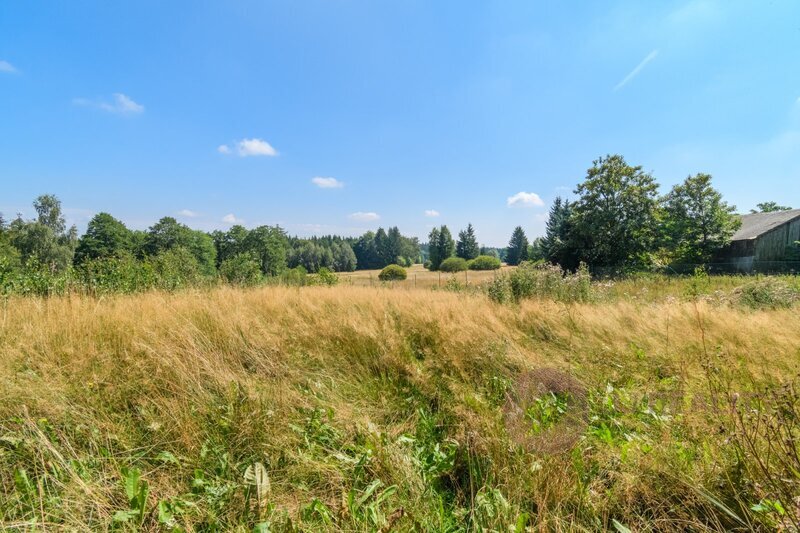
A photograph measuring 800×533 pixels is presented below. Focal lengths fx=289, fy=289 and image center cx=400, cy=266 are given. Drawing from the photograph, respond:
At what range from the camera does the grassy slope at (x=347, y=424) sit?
4.83 ft

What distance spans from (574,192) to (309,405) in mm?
25343

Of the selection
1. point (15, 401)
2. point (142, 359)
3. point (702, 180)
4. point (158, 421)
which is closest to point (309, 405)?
point (158, 421)

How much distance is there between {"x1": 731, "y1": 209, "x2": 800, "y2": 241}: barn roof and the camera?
19797mm

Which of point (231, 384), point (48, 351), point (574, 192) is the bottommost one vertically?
point (231, 384)

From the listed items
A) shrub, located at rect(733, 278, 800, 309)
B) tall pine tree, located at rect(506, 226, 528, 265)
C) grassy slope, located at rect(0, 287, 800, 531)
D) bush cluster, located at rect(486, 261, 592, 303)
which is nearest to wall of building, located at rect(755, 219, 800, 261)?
shrub, located at rect(733, 278, 800, 309)

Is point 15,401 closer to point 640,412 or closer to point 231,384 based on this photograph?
point 231,384

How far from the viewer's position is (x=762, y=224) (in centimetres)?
2144

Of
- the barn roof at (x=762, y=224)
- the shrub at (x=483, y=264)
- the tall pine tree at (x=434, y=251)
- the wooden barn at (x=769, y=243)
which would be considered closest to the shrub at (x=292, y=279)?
the wooden barn at (x=769, y=243)

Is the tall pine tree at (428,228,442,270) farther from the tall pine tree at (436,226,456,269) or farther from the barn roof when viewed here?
the barn roof

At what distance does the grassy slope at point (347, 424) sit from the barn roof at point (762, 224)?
1021 inches

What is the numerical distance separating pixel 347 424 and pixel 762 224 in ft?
111

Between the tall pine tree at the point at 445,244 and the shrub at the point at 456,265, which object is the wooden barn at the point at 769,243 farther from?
the tall pine tree at the point at 445,244

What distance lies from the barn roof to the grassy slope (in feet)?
85.1

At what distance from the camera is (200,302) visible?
4.25 m
